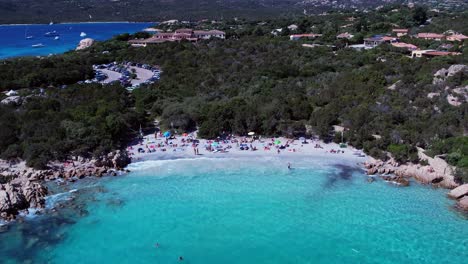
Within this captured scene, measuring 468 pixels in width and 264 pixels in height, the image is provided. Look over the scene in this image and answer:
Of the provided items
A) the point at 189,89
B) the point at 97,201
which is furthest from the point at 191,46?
the point at 97,201

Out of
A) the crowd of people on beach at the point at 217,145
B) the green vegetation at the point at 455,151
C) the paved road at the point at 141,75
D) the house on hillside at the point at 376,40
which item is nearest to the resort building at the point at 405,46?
the house on hillside at the point at 376,40

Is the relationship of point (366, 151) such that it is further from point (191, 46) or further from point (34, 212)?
point (191, 46)

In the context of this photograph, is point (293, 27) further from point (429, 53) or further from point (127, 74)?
point (127, 74)

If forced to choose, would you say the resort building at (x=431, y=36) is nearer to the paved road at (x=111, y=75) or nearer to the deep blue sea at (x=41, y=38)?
the paved road at (x=111, y=75)

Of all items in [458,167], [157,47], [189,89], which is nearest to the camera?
[458,167]

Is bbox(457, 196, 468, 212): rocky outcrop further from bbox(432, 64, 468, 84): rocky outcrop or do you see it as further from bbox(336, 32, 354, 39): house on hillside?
bbox(336, 32, 354, 39): house on hillside

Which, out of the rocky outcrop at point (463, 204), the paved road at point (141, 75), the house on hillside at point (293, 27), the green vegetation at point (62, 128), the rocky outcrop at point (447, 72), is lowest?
the rocky outcrop at point (463, 204)
